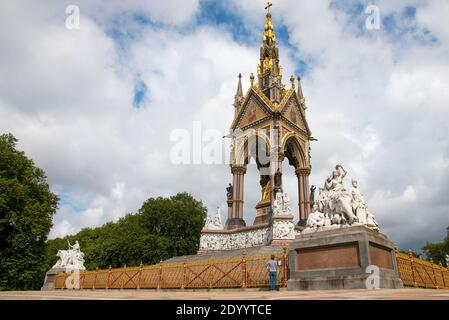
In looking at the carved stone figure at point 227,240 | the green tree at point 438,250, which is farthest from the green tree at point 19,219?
the green tree at point 438,250

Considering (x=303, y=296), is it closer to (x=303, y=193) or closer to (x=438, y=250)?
(x=303, y=193)

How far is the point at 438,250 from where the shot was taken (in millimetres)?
59219

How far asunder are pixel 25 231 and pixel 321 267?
82.9ft

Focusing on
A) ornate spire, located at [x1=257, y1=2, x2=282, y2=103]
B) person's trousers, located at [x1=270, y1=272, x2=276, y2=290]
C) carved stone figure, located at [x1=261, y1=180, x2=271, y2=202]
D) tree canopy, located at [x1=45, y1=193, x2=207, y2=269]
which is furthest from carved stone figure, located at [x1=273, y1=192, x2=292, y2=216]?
tree canopy, located at [x1=45, y1=193, x2=207, y2=269]

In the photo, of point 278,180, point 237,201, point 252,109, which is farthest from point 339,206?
point 252,109

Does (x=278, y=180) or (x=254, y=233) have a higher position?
(x=278, y=180)

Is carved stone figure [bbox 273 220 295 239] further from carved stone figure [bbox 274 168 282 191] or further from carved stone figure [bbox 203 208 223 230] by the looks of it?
carved stone figure [bbox 203 208 223 230]

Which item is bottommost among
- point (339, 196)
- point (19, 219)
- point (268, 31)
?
point (339, 196)

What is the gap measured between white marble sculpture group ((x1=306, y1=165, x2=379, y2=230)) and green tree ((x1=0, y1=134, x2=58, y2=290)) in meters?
23.3

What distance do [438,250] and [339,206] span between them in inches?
2308

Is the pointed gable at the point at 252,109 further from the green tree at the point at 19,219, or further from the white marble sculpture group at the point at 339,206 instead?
the white marble sculpture group at the point at 339,206
